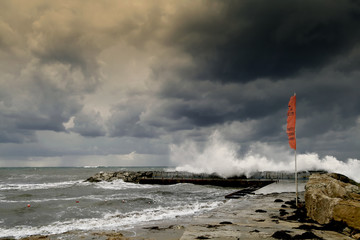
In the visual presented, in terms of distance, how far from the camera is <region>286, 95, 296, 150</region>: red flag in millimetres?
11297

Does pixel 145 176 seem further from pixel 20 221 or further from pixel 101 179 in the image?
pixel 20 221

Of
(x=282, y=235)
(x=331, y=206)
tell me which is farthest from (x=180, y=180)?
(x=282, y=235)

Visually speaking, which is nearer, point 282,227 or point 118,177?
point 282,227

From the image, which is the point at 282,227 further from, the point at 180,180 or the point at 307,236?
the point at 180,180

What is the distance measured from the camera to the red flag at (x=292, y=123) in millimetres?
11297

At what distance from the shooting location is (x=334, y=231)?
22.8 feet

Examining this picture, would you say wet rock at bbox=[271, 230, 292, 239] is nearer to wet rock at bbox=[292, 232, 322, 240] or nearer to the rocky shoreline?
the rocky shoreline

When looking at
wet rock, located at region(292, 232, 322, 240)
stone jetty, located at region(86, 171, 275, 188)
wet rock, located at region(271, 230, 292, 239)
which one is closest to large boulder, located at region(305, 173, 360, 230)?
wet rock, located at region(292, 232, 322, 240)

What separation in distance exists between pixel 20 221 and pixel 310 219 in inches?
543

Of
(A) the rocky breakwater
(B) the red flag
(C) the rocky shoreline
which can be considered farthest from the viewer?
(A) the rocky breakwater

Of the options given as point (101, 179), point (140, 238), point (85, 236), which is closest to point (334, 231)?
point (140, 238)

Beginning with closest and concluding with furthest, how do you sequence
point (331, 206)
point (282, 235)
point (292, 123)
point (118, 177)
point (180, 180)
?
1. point (282, 235)
2. point (331, 206)
3. point (292, 123)
4. point (180, 180)
5. point (118, 177)

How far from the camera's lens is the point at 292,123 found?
11.3m

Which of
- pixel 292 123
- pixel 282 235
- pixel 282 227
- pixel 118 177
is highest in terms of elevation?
pixel 292 123
